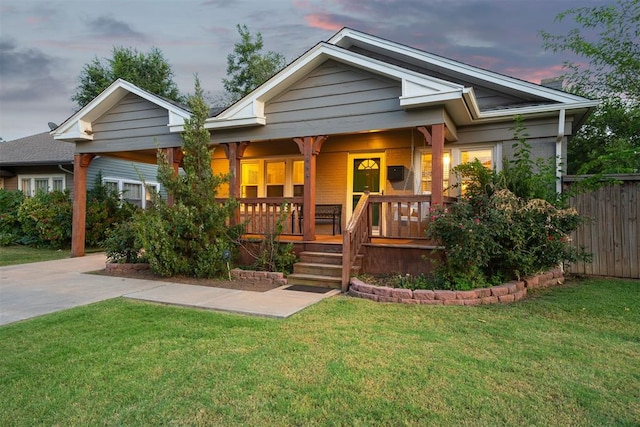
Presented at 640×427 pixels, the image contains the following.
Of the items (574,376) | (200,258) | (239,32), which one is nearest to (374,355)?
(574,376)

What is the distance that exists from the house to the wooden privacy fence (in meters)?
0.99

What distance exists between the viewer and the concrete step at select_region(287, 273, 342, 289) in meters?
6.34

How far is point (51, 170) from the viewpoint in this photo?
15.0 m

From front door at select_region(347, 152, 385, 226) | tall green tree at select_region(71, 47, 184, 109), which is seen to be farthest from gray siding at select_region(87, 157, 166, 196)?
tall green tree at select_region(71, 47, 184, 109)

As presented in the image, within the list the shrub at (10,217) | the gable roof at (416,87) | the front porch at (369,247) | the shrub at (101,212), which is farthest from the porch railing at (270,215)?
the shrub at (10,217)

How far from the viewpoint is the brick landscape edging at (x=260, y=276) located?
21.8 feet

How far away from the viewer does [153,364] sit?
3.09m

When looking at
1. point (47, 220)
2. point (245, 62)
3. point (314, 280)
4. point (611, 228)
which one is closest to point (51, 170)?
point (47, 220)

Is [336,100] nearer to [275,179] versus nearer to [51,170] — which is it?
[275,179]

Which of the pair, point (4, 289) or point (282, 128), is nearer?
point (4, 289)

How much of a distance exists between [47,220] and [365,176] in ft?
33.2

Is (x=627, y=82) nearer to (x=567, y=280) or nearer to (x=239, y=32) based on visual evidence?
(x=567, y=280)

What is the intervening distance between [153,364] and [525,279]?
5388 millimetres

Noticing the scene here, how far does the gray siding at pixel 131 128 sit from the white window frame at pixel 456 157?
18.1 ft
